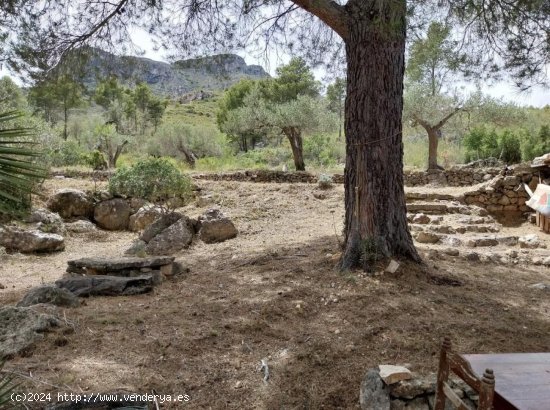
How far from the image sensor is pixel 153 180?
7422 mm

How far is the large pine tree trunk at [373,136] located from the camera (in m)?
3.81

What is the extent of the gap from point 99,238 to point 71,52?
3.41m

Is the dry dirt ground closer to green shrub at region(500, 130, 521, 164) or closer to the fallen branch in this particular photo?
the fallen branch

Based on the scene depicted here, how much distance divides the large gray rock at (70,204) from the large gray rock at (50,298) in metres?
4.63

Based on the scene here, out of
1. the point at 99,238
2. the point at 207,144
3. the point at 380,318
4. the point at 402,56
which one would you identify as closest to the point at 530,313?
the point at 380,318

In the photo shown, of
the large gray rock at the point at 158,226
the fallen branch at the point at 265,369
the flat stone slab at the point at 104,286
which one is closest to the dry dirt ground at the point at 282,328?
the fallen branch at the point at 265,369

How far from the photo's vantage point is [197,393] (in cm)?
232

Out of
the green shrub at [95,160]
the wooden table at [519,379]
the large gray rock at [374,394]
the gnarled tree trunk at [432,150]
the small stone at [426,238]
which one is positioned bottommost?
the large gray rock at [374,394]

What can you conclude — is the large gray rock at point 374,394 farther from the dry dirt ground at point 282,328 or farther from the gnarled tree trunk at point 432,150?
the gnarled tree trunk at point 432,150

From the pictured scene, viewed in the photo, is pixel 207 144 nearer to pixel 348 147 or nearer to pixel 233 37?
pixel 233 37

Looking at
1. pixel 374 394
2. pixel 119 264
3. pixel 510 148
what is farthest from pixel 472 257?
pixel 510 148

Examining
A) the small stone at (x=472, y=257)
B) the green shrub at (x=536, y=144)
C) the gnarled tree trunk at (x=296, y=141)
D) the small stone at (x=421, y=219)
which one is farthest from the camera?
the gnarled tree trunk at (x=296, y=141)

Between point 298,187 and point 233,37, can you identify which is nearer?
point 233,37

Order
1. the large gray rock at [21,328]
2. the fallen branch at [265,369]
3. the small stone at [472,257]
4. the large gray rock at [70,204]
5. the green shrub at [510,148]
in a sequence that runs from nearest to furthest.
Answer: the fallen branch at [265,369], the large gray rock at [21,328], the small stone at [472,257], the large gray rock at [70,204], the green shrub at [510,148]
